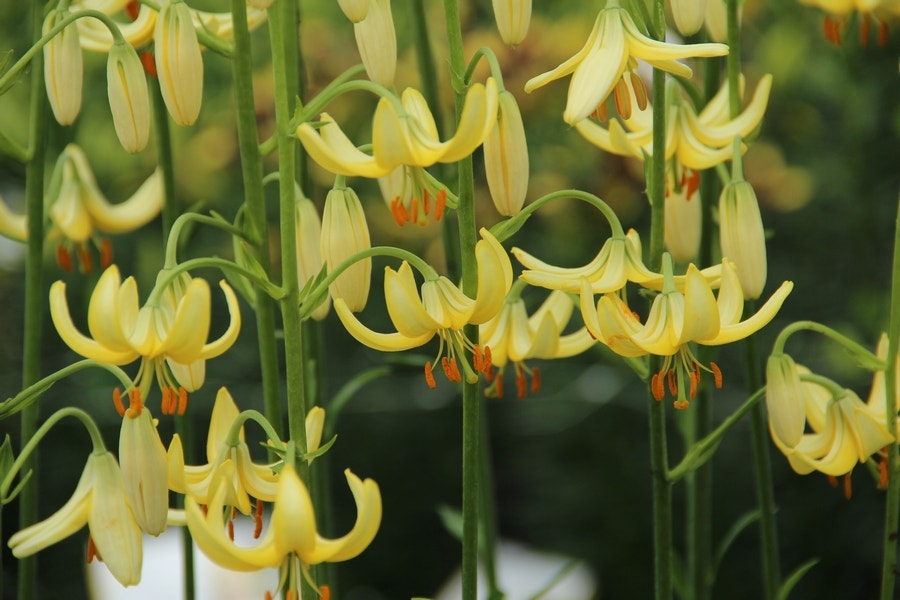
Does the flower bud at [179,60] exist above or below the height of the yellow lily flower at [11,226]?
above

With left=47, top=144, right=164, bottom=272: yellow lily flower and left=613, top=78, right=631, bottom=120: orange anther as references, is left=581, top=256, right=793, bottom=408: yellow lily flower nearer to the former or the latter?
left=613, top=78, right=631, bottom=120: orange anther

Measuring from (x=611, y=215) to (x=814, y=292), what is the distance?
1.01 meters

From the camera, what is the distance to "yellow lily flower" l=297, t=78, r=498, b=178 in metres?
0.60

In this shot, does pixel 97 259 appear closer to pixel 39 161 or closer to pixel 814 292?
pixel 39 161

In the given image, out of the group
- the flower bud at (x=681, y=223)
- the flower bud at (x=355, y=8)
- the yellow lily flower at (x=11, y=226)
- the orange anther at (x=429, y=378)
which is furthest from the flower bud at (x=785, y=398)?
the yellow lily flower at (x=11, y=226)

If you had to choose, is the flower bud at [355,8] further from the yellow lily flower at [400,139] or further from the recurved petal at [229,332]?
the recurved petal at [229,332]

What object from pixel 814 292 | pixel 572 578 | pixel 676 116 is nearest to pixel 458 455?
pixel 572 578

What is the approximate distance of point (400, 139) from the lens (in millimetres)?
614

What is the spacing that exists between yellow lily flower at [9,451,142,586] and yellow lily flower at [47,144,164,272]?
1.06ft

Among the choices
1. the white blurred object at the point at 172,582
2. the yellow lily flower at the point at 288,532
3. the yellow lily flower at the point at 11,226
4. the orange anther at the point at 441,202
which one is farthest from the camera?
the white blurred object at the point at 172,582

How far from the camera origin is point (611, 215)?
2.37 feet

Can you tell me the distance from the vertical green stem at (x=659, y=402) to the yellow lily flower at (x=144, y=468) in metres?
0.30

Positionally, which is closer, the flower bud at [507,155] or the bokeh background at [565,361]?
the flower bud at [507,155]

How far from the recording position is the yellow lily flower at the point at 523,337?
31.6 inches
